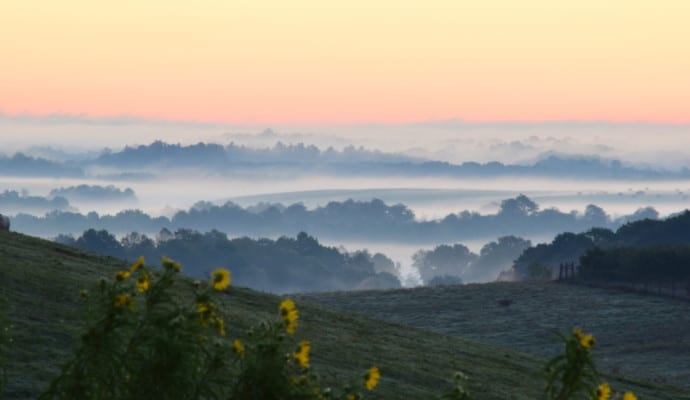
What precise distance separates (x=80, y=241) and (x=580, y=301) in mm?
106357

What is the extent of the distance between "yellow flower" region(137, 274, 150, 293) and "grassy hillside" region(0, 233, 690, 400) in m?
11.3

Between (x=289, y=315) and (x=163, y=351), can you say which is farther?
(x=163, y=351)

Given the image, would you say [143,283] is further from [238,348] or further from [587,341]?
[587,341]

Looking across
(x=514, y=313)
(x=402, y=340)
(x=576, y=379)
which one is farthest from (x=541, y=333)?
(x=576, y=379)

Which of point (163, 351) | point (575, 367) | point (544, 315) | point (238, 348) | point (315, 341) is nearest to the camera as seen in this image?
point (575, 367)

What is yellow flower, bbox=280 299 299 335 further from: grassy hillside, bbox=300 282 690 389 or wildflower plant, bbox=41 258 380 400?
grassy hillside, bbox=300 282 690 389

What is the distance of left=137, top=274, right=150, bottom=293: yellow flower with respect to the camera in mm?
11375

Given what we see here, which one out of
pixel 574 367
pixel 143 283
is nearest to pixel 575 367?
pixel 574 367

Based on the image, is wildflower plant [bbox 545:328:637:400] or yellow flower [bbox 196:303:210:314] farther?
yellow flower [bbox 196:303:210:314]

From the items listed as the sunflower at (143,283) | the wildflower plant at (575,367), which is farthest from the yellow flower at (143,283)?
the wildflower plant at (575,367)

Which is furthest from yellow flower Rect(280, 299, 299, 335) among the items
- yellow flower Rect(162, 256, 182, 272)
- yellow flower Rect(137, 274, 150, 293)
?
yellow flower Rect(137, 274, 150, 293)

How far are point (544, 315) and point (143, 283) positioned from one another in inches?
2367

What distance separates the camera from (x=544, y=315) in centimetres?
7006

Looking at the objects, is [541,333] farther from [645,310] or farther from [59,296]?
[59,296]
